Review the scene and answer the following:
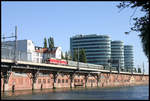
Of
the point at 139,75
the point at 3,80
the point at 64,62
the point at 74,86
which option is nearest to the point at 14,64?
the point at 3,80

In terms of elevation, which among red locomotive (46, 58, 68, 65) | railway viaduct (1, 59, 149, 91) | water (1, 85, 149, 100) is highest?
red locomotive (46, 58, 68, 65)

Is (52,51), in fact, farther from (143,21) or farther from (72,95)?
(143,21)

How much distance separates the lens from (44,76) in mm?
82625

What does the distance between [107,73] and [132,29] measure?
102m

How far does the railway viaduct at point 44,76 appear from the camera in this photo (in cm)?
6544

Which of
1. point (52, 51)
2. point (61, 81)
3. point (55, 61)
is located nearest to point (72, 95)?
point (55, 61)

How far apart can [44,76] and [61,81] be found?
991 centimetres

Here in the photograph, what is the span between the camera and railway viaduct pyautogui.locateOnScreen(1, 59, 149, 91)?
6544 cm

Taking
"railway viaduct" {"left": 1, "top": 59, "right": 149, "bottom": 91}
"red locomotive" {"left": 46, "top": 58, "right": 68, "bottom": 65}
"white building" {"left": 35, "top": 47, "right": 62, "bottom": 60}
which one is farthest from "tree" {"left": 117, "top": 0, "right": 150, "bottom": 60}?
"white building" {"left": 35, "top": 47, "right": 62, "bottom": 60}

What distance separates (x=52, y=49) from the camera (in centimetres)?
14462

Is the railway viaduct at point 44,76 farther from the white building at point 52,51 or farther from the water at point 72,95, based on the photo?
the white building at point 52,51

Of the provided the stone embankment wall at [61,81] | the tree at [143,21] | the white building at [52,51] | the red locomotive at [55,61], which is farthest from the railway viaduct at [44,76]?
the tree at [143,21]

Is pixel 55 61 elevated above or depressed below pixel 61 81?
above

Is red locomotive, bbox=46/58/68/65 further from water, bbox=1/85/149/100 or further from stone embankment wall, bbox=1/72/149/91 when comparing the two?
water, bbox=1/85/149/100
